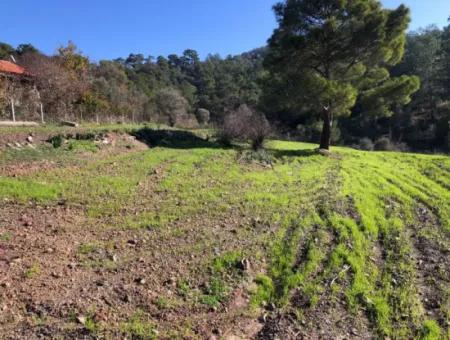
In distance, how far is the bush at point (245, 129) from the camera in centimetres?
1310

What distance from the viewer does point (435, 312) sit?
4.18 meters

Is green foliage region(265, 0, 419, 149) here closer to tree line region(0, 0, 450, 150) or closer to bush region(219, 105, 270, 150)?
tree line region(0, 0, 450, 150)

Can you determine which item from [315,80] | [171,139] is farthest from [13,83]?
[315,80]

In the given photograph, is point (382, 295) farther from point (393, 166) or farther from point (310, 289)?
point (393, 166)

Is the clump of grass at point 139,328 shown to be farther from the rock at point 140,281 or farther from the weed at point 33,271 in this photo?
the weed at point 33,271

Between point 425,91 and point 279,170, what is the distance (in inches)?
1406

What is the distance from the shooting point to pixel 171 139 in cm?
1270

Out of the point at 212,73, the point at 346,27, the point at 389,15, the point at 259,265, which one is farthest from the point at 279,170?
the point at 212,73

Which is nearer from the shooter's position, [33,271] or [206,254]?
[33,271]

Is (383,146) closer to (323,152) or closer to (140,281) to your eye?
(323,152)

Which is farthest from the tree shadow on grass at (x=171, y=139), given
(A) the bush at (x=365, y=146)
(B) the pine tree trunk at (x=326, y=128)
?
(A) the bush at (x=365, y=146)

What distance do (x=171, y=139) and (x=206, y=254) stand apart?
335 inches

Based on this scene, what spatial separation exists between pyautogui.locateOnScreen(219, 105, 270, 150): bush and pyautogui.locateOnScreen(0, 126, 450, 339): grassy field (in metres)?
4.83

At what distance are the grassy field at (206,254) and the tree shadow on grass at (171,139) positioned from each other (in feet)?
10.4
